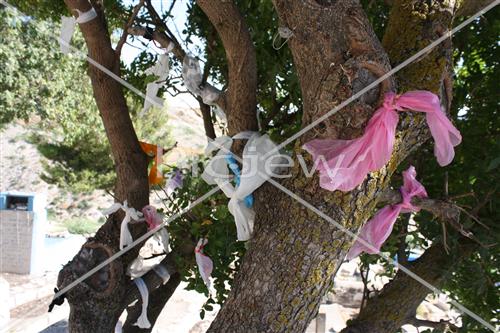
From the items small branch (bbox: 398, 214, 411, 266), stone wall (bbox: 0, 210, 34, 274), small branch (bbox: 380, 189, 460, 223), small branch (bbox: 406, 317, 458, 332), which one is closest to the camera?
small branch (bbox: 380, 189, 460, 223)

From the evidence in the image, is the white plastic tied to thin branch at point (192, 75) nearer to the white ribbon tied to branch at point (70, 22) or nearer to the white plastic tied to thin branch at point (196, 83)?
the white plastic tied to thin branch at point (196, 83)

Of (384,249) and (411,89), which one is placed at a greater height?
(411,89)

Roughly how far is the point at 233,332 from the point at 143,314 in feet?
3.72

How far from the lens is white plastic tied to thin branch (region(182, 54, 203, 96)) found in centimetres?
247

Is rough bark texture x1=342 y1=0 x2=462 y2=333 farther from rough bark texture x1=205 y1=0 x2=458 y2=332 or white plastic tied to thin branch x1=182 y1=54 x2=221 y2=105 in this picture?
white plastic tied to thin branch x1=182 y1=54 x2=221 y2=105

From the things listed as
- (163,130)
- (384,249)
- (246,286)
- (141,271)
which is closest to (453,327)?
(384,249)

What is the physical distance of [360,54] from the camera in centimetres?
177

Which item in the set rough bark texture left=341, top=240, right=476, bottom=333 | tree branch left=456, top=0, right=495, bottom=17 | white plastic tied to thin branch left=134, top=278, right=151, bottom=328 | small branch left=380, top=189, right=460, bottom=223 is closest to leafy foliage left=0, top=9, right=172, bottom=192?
white plastic tied to thin branch left=134, top=278, right=151, bottom=328

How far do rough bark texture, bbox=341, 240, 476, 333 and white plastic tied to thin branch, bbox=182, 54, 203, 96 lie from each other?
63.4 inches

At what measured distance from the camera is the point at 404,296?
9.54 feet

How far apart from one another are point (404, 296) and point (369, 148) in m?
1.52

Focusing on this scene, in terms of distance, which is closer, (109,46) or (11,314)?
(109,46)

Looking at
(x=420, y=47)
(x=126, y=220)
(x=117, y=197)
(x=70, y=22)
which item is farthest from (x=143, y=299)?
(x=420, y=47)

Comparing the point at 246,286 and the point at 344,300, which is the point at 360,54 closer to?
the point at 246,286
